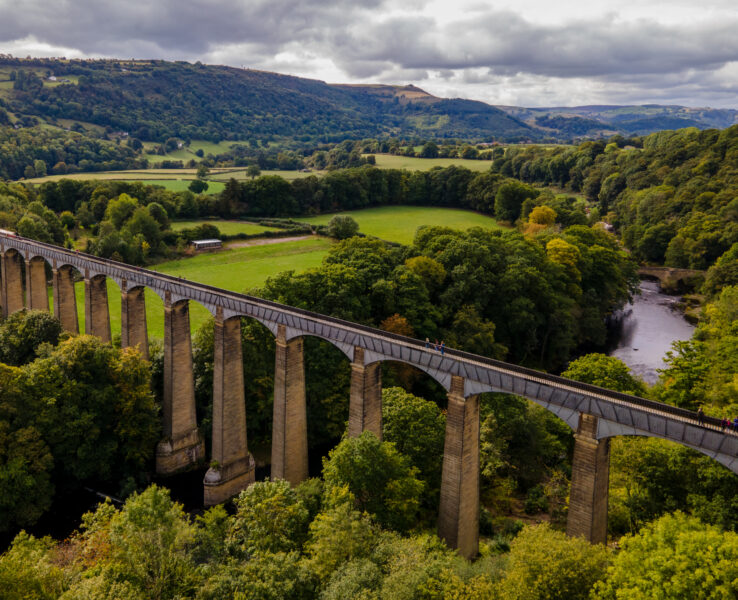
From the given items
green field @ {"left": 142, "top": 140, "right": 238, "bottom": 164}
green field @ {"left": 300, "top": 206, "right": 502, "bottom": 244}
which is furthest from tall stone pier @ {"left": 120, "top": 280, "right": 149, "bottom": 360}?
green field @ {"left": 142, "top": 140, "right": 238, "bottom": 164}

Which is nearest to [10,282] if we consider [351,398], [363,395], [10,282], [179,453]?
[10,282]

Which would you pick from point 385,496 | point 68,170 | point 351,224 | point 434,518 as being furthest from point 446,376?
point 68,170

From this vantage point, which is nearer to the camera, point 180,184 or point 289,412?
point 289,412

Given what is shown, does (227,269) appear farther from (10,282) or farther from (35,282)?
(10,282)

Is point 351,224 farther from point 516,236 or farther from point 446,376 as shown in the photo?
point 446,376

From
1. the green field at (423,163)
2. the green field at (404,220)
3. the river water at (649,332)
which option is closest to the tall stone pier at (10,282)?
the green field at (404,220)

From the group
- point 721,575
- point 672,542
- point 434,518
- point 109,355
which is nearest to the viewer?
point 721,575
